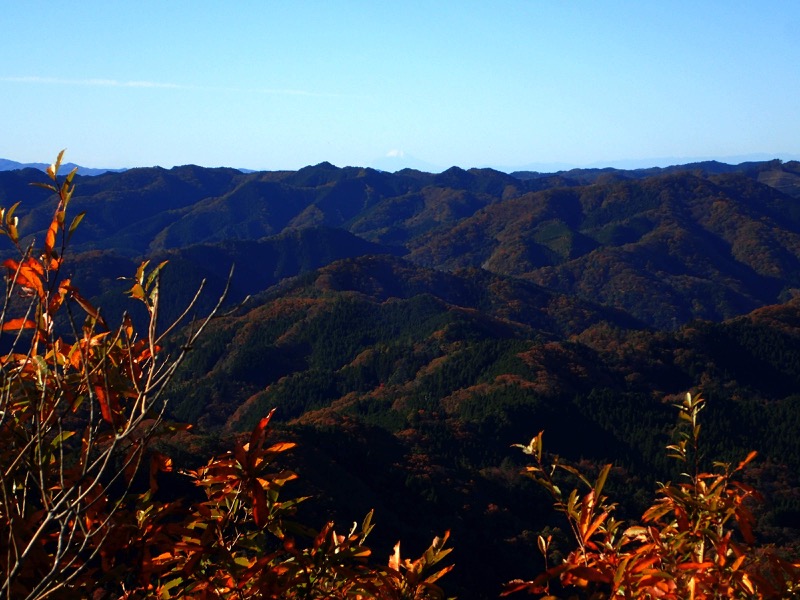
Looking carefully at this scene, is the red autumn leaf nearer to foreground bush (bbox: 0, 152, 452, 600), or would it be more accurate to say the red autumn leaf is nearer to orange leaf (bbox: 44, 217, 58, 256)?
foreground bush (bbox: 0, 152, 452, 600)

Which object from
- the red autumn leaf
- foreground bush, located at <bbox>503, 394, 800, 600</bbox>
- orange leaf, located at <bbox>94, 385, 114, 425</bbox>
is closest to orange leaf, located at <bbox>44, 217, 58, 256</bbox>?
orange leaf, located at <bbox>94, 385, 114, 425</bbox>

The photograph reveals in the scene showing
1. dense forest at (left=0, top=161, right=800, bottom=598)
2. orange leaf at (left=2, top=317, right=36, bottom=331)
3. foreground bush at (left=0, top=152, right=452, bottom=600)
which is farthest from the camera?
dense forest at (left=0, top=161, right=800, bottom=598)

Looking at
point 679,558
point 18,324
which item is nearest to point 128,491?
point 18,324

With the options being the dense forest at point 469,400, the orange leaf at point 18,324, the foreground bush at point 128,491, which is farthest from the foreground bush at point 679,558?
the dense forest at point 469,400

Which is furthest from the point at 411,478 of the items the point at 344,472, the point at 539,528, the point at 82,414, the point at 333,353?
the point at 333,353

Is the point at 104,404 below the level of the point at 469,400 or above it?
above

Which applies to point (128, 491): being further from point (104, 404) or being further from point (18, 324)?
point (18, 324)

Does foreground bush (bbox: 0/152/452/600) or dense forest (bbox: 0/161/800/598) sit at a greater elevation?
foreground bush (bbox: 0/152/452/600)

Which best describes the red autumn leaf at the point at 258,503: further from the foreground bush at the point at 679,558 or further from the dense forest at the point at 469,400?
the dense forest at the point at 469,400

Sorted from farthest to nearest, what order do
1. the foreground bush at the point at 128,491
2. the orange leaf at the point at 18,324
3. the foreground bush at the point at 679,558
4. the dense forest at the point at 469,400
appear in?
the dense forest at the point at 469,400 → the orange leaf at the point at 18,324 → the foreground bush at the point at 128,491 → the foreground bush at the point at 679,558

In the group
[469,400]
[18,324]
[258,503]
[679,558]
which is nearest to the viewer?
[258,503]

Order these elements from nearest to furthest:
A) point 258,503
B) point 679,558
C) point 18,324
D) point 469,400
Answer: point 258,503 < point 18,324 < point 679,558 < point 469,400

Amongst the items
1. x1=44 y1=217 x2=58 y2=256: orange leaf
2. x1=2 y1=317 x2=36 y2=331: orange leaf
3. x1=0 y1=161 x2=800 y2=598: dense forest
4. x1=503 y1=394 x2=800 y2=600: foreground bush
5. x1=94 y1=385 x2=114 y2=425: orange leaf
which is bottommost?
x1=0 y1=161 x2=800 y2=598: dense forest

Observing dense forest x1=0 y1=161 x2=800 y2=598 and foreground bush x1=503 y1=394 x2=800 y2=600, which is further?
dense forest x1=0 y1=161 x2=800 y2=598
